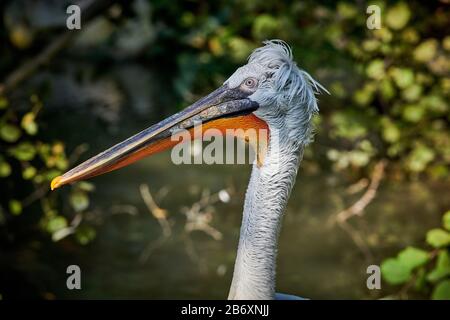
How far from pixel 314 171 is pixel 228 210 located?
1.22 metres

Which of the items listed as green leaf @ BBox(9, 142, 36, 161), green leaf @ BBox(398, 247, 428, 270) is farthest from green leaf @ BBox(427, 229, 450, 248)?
green leaf @ BBox(9, 142, 36, 161)

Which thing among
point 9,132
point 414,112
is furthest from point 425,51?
point 9,132

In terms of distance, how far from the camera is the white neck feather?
2.50 metres

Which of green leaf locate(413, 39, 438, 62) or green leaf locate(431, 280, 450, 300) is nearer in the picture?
green leaf locate(431, 280, 450, 300)

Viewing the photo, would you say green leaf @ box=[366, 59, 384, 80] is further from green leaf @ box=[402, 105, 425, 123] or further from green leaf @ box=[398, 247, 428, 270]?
green leaf @ box=[398, 247, 428, 270]

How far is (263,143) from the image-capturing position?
8.32 feet

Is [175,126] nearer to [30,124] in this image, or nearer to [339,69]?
[30,124]

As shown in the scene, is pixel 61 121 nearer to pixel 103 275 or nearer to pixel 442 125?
pixel 103 275

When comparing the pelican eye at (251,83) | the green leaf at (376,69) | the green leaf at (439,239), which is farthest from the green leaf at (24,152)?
the green leaf at (376,69)

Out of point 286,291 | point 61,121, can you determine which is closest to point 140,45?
point 61,121

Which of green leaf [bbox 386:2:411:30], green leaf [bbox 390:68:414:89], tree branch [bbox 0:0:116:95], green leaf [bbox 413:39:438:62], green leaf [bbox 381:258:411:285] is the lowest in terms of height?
green leaf [bbox 381:258:411:285]

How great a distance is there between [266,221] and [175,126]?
0.45m

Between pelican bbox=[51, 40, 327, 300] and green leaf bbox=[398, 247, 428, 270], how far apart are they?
107cm

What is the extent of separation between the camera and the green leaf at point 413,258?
11.0 feet
